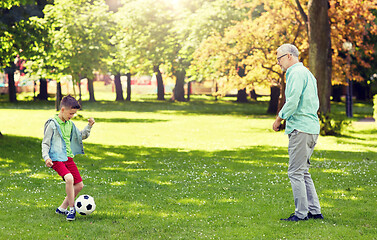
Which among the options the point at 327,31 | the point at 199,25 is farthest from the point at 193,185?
the point at 199,25

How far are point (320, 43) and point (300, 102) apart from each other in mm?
15043

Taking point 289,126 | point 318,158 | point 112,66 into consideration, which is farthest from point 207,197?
point 112,66

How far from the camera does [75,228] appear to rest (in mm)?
7086

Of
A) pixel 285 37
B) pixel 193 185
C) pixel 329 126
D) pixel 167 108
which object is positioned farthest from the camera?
pixel 167 108

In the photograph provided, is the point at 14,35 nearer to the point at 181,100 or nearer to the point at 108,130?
the point at 108,130

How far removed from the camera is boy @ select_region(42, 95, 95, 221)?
287 inches

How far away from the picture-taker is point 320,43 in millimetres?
21234

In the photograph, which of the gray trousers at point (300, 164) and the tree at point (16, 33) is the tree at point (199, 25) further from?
the gray trousers at point (300, 164)

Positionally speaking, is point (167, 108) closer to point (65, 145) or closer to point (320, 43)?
point (320, 43)

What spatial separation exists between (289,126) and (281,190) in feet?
10.6

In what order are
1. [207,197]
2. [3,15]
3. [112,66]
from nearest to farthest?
[207,197] → [3,15] → [112,66]

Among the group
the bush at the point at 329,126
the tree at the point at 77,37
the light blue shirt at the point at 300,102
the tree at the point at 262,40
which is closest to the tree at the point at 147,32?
the tree at the point at 77,37

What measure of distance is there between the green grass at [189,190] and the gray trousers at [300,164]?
30 centimetres

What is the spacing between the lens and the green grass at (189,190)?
277 inches
